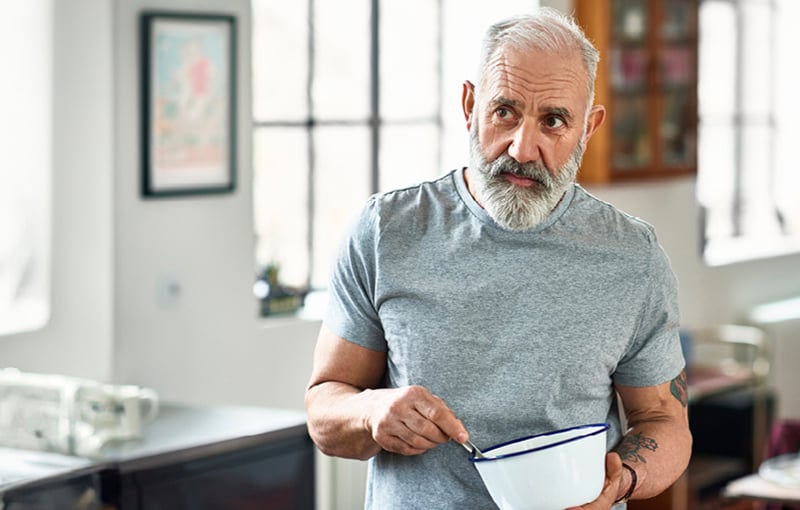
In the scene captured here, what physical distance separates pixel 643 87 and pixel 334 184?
1.48 m

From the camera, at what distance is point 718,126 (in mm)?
6418

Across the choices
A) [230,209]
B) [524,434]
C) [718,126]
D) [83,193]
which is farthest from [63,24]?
[718,126]

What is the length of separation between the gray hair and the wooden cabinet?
3240 mm

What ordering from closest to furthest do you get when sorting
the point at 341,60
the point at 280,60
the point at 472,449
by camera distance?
1. the point at 472,449
2. the point at 280,60
3. the point at 341,60

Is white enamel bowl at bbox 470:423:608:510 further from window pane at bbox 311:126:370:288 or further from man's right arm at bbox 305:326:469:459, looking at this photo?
window pane at bbox 311:126:370:288

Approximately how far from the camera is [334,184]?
180 inches

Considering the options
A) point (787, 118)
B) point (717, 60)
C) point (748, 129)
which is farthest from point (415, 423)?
point (787, 118)

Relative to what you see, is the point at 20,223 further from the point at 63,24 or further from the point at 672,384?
the point at 672,384

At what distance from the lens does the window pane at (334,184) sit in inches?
178

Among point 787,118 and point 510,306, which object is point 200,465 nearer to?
point 510,306

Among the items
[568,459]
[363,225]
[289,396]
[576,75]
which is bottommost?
[289,396]

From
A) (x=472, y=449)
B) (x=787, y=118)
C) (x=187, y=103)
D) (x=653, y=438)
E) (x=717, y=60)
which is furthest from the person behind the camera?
(x=787, y=118)

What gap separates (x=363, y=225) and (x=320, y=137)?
289 centimetres

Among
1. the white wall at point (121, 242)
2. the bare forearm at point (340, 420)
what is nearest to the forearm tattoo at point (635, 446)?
the bare forearm at point (340, 420)
